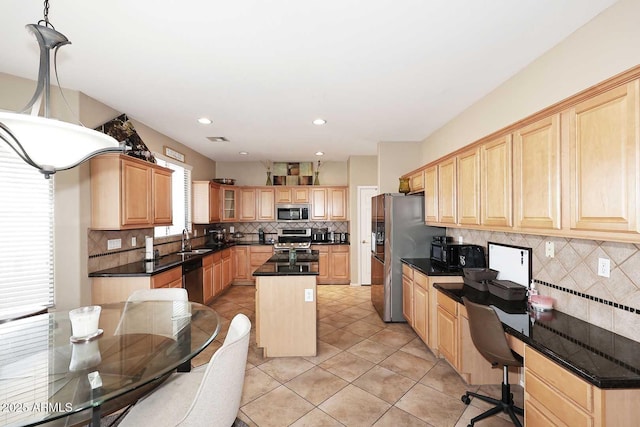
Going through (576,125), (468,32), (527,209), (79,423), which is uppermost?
(468,32)

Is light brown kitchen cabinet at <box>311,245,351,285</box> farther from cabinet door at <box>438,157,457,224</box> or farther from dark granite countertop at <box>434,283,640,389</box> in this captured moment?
dark granite countertop at <box>434,283,640,389</box>

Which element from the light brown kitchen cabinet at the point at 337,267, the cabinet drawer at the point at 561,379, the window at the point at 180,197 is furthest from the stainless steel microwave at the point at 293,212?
the cabinet drawer at the point at 561,379

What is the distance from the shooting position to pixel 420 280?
3199 millimetres

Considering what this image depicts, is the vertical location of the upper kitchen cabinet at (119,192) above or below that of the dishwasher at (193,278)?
above

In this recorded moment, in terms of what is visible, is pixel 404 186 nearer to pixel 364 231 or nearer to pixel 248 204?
pixel 364 231

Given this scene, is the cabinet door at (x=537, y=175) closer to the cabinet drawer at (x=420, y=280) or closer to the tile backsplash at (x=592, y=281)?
the tile backsplash at (x=592, y=281)

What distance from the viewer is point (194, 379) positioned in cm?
166

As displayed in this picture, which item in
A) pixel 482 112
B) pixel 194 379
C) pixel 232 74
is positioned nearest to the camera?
pixel 194 379

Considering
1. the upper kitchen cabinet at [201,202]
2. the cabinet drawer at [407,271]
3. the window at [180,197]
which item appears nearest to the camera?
the cabinet drawer at [407,271]

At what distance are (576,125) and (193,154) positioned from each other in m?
5.56

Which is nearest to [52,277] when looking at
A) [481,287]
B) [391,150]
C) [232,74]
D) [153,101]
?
[153,101]

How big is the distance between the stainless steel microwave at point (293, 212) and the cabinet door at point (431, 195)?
10.4ft

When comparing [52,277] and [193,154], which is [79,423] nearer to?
[52,277]

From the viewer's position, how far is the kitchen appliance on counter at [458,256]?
2.95 meters
